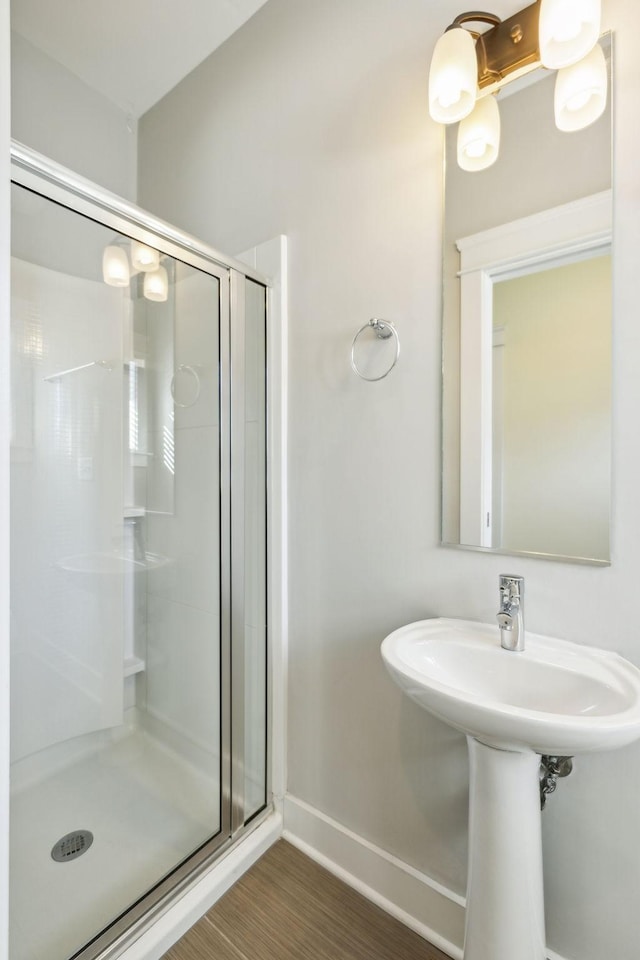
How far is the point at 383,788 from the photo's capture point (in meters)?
1.33

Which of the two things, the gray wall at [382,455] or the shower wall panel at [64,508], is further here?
the shower wall panel at [64,508]

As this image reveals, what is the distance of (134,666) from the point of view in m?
1.55

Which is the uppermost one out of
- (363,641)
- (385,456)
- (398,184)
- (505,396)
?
(398,184)

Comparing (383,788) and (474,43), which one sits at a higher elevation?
(474,43)

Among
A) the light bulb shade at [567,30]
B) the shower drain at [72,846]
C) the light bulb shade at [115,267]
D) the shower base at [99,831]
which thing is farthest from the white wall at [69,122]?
the shower drain at [72,846]

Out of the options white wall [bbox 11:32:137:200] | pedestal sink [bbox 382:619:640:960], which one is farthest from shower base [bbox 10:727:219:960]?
white wall [bbox 11:32:137:200]

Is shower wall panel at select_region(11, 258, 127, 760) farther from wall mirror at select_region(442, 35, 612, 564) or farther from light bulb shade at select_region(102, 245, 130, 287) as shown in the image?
wall mirror at select_region(442, 35, 612, 564)

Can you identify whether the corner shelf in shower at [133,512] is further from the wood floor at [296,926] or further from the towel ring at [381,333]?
the wood floor at [296,926]

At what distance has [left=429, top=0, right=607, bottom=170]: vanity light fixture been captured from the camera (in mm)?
923

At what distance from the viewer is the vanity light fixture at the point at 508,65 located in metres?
0.92

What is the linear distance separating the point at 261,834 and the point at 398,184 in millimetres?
1989

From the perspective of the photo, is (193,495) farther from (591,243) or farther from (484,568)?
(591,243)

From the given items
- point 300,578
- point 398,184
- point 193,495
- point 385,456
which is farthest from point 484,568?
point 398,184

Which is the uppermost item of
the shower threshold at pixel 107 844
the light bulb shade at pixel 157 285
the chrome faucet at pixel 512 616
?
the light bulb shade at pixel 157 285
